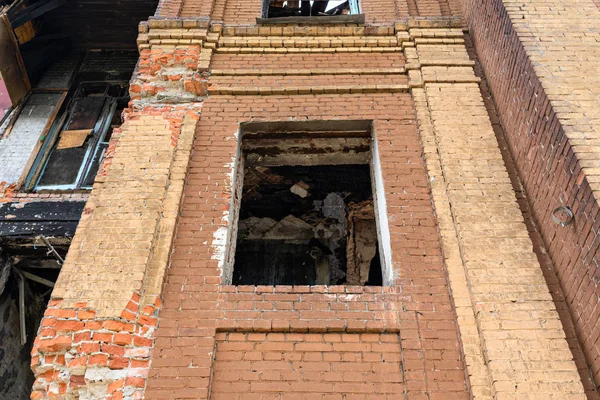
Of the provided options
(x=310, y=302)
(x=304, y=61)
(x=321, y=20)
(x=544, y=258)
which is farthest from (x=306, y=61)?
(x=544, y=258)

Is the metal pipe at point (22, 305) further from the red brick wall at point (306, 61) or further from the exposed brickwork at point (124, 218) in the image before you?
the red brick wall at point (306, 61)

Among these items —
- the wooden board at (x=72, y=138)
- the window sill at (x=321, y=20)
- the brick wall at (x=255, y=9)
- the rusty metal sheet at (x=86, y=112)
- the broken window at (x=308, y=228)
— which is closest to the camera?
the window sill at (x=321, y=20)

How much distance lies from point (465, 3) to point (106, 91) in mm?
5654

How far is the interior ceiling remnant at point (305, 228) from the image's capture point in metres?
6.57

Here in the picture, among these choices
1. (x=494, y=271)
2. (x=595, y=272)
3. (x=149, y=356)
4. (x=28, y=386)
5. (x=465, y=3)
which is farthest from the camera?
(x=465, y=3)

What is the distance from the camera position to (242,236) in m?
6.91

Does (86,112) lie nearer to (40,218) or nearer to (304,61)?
(40,218)

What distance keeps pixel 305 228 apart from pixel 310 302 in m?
3.80

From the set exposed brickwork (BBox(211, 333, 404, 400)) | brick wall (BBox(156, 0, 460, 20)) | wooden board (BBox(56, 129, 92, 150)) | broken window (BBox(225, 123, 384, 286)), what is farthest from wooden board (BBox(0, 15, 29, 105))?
exposed brickwork (BBox(211, 333, 404, 400))

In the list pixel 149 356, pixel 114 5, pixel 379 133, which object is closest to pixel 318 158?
pixel 379 133

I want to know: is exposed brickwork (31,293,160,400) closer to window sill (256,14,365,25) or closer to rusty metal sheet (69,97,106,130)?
window sill (256,14,365,25)

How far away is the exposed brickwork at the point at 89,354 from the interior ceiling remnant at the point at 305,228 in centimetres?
336

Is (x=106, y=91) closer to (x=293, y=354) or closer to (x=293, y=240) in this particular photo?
(x=293, y=240)

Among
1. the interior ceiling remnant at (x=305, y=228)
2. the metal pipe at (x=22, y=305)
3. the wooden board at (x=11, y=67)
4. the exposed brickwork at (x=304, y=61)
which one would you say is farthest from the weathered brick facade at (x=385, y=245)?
the wooden board at (x=11, y=67)
